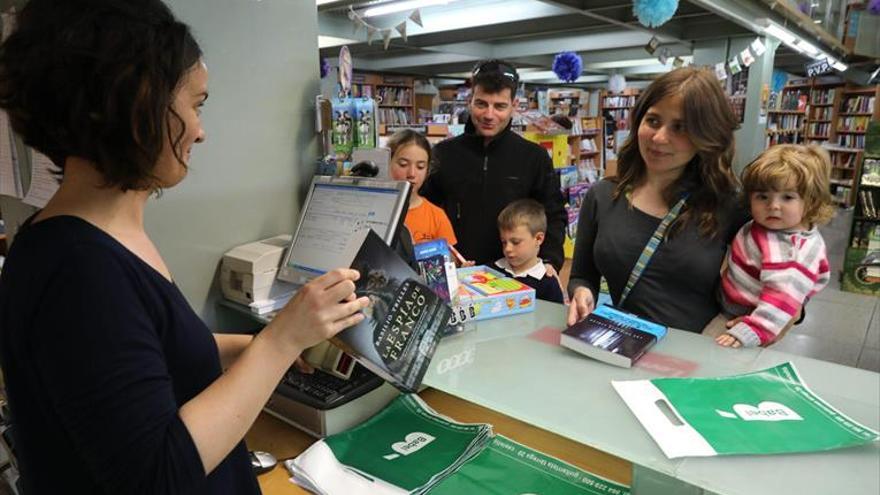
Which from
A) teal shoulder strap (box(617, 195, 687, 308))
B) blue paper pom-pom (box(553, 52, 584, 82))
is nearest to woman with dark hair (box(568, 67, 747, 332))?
teal shoulder strap (box(617, 195, 687, 308))

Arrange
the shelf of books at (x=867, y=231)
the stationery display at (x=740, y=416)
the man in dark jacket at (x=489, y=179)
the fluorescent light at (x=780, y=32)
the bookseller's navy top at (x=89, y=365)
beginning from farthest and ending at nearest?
the fluorescent light at (x=780, y=32)
the shelf of books at (x=867, y=231)
the man in dark jacket at (x=489, y=179)
the stationery display at (x=740, y=416)
the bookseller's navy top at (x=89, y=365)

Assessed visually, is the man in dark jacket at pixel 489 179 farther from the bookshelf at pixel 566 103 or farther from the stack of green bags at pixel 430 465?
the bookshelf at pixel 566 103

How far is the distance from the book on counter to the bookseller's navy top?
815mm

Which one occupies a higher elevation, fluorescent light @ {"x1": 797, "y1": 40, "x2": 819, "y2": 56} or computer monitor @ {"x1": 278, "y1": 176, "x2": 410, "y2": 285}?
fluorescent light @ {"x1": 797, "y1": 40, "x2": 819, "y2": 56}

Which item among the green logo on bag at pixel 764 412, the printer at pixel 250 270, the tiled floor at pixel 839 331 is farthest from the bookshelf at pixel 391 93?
the green logo on bag at pixel 764 412

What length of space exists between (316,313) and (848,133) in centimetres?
1465

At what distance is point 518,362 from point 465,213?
4.30ft

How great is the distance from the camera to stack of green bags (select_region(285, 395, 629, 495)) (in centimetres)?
121

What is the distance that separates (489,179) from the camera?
2445 mm

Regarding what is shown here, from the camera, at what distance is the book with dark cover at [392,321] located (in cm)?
93

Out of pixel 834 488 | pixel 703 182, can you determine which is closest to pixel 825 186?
pixel 703 182

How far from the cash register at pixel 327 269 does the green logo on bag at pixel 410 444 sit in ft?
0.48

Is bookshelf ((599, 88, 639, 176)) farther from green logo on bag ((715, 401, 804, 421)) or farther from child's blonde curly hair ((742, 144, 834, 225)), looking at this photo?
green logo on bag ((715, 401, 804, 421))

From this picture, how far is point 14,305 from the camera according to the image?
0.65 metres
